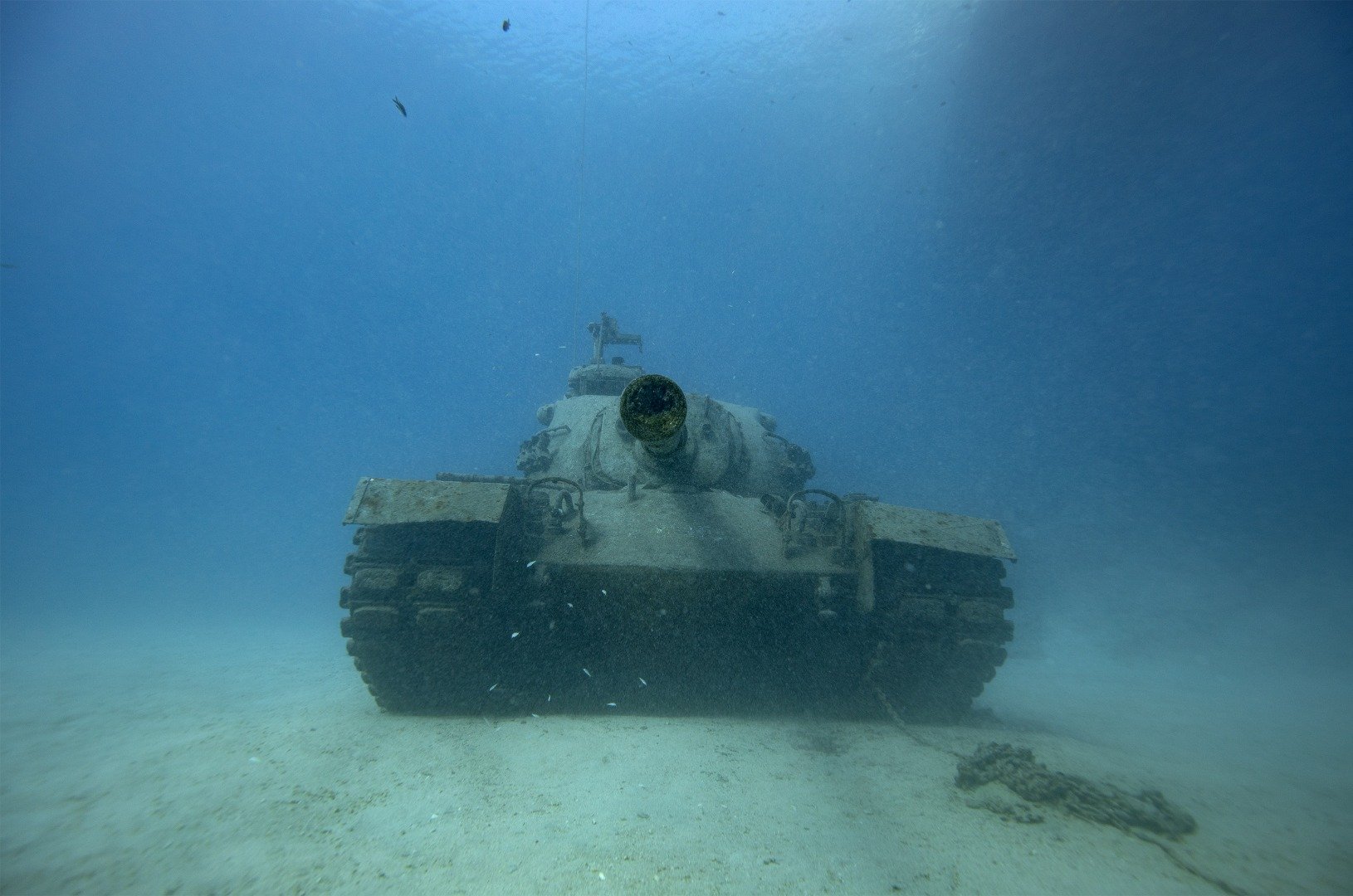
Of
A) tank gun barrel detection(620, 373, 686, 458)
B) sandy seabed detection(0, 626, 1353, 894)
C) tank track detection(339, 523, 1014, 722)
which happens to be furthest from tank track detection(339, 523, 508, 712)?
tank gun barrel detection(620, 373, 686, 458)

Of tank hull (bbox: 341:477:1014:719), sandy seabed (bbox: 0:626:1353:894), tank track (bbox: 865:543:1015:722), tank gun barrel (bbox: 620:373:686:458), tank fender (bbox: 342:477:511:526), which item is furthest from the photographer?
tank track (bbox: 865:543:1015:722)

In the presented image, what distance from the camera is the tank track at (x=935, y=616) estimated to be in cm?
461

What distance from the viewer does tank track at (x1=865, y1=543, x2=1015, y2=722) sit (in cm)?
461

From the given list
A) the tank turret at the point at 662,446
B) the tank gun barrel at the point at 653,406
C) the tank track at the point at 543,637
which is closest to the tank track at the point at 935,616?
the tank track at the point at 543,637

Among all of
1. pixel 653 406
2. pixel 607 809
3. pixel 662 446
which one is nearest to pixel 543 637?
pixel 607 809

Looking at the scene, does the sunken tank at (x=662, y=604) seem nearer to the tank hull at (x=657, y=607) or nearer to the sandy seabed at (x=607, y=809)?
the tank hull at (x=657, y=607)

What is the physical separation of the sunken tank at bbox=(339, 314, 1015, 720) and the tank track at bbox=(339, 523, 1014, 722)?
0.01 metres

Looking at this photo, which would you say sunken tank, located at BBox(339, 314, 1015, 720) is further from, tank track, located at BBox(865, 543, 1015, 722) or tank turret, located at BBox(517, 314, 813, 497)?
tank turret, located at BBox(517, 314, 813, 497)

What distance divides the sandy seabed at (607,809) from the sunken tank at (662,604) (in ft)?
0.98

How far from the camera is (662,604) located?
4.68 metres

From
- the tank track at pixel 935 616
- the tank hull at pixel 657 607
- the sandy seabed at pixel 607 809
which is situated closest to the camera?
the sandy seabed at pixel 607 809

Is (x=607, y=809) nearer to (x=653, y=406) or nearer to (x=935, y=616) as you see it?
(x=653, y=406)

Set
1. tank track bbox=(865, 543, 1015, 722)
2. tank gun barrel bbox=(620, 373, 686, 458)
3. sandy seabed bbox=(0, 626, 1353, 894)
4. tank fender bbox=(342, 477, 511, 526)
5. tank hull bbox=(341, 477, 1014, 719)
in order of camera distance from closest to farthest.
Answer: sandy seabed bbox=(0, 626, 1353, 894) < tank gun barrel bbox=(620, 373, 686, 458) < tank fender bbox=(342, 477, 511, 526) < tank hull bbox=(341, 477, 1014, 719) < tank track bbox=(865, 543, 1015, 722)

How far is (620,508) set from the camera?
5.46m
